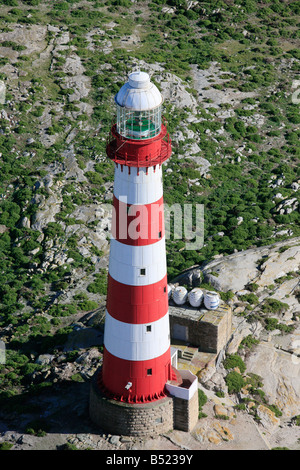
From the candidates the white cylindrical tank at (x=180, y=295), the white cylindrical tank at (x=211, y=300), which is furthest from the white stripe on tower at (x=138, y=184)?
the white cylindrical tank at (x=211, y=300)

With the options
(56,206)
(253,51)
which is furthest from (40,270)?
(253,51)

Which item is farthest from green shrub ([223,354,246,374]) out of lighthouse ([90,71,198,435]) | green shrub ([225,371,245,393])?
lighthouse ([90,71,198,435])

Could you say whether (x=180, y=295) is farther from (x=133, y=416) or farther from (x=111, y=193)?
(x=111, y=193)

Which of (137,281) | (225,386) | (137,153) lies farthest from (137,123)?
(225,386)

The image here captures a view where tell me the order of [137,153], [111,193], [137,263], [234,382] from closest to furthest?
[137,153] < [137,263] < [234,382] < [111,193]

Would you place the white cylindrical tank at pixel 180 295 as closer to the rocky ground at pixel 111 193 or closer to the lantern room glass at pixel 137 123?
the rocky ground at pixel 111 193

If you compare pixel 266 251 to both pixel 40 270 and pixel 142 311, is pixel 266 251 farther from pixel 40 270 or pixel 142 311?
pixel 142 311
